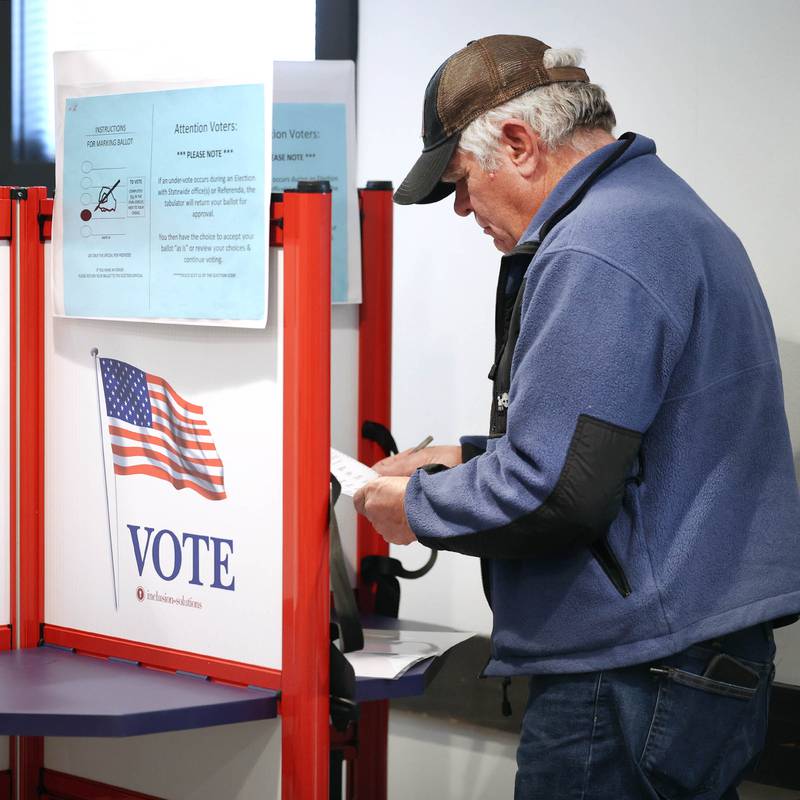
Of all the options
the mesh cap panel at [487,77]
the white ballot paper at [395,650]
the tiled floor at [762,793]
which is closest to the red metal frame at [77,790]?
the white ballot paper at [395,650]

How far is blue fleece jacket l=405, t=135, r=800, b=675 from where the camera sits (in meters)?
1.16

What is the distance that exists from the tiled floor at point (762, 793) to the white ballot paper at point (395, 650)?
87 centimetres

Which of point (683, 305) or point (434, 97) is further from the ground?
point (434, 97)

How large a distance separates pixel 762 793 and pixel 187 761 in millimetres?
1240

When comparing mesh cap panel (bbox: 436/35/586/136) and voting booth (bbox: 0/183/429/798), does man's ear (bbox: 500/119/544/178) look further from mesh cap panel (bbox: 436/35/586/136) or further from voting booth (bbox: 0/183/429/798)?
voting booth (bbox: 0/183/429/798)

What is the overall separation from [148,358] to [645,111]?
1.20 m

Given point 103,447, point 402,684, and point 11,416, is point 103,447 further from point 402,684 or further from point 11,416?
point 402,684

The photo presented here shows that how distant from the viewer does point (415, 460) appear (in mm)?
1683

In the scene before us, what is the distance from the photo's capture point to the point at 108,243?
1.43m

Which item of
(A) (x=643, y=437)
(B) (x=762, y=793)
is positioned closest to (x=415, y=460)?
(A) (x=643, y=437)

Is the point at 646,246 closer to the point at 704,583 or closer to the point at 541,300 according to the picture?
the point at 541,300

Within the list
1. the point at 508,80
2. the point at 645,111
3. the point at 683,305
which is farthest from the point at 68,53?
the point at 645,111

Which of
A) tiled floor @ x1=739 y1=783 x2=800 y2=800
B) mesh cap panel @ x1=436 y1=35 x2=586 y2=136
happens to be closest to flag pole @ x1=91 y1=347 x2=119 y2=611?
mesh cap panel @ x1=436 y1=35 x2=586 y2=136

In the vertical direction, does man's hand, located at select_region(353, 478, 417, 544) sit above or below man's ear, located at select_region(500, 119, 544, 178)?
below
